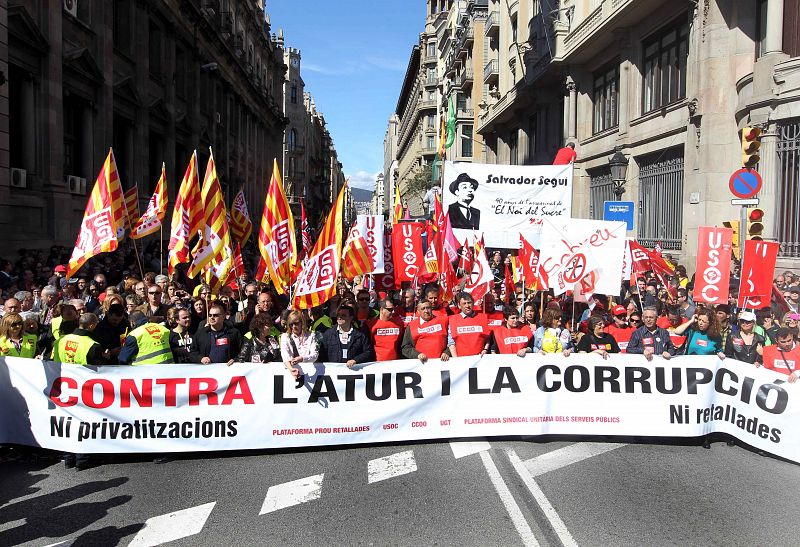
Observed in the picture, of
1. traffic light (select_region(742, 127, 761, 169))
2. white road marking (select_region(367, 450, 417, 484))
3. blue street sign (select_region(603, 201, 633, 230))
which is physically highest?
traffic light (select_region(742, 127, 761, 169))

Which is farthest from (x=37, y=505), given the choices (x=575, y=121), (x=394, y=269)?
(x=575, y=121)

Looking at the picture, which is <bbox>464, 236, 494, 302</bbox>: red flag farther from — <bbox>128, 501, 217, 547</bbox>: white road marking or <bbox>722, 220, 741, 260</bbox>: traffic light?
<bbox>722, 220, 741, 260</bbox>: traffic light

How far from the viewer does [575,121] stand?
25094mm

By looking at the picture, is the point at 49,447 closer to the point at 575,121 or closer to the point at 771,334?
the point at 771,334

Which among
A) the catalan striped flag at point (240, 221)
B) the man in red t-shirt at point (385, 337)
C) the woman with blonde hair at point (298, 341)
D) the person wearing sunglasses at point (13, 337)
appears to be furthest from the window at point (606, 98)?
the person wearing sunglasses at point (13, 337)

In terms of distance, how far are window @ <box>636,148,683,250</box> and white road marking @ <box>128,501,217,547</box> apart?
603 inches

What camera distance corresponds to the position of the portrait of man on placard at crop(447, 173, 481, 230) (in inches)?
493

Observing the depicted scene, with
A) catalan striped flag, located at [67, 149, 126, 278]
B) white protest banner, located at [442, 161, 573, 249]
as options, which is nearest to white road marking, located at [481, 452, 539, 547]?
catalan striped flag, located at [67, 149, 126, 278]

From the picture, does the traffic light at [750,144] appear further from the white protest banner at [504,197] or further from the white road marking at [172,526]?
the white road marking at [172,526]

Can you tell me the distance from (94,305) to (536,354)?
670cm

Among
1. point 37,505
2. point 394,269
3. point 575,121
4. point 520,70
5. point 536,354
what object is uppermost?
point 520,70

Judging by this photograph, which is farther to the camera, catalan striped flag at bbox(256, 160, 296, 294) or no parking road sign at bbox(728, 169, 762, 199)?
no parking road sign at bbox(728, 169, 762, 199)

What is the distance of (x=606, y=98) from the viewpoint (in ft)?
75.8

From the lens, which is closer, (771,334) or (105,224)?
(771,334)
